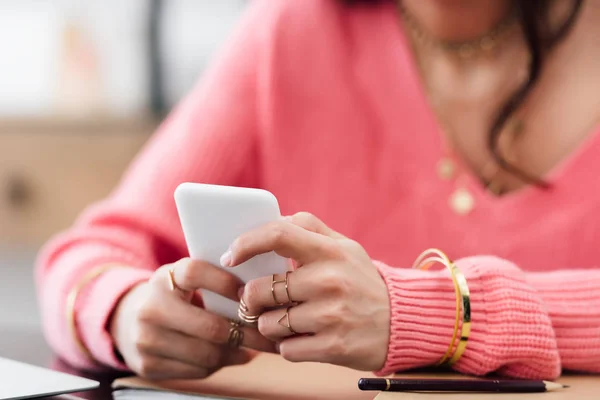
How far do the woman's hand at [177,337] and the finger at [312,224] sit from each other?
9 centimetres

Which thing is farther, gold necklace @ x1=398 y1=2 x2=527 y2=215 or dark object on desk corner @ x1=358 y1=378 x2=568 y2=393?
gold necklace @ x1=398 y1=2 x2=527 y2=215

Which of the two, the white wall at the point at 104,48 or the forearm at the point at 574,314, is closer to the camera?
the forearm at the point at 574,314

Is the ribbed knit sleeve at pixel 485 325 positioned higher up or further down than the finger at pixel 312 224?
further down

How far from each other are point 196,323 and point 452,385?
181 mm

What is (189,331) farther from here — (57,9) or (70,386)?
(57,9)

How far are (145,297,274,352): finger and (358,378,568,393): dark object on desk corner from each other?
0.09m

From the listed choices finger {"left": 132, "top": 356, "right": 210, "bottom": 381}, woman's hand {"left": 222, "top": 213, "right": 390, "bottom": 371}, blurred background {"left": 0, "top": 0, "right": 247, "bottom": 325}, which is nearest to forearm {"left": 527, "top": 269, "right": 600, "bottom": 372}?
woman's hand {"left": 222, "top": 213, "right": 390, "bottom": 371}

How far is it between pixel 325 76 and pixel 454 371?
45 centimetres

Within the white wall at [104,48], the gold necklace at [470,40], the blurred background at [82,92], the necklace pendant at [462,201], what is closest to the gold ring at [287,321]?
the necklace pendant at [462,201]

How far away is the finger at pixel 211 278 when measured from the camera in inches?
19.6

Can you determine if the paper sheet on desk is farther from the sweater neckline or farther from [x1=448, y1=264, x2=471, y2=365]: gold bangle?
the sweater neckline

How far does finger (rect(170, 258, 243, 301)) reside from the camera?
50 cm

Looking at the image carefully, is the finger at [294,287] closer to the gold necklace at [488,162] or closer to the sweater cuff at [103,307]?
the sweater cuff at [103,307]

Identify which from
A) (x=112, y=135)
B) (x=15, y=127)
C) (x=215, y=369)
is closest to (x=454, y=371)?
(x=215, y=369)
